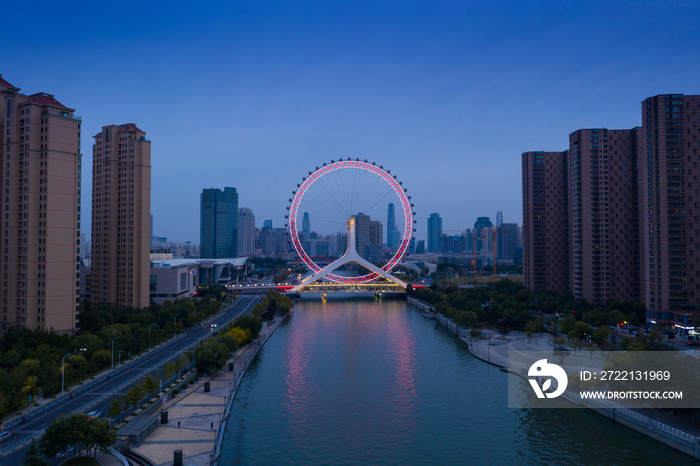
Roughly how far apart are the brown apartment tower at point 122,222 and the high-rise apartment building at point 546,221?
40.4m

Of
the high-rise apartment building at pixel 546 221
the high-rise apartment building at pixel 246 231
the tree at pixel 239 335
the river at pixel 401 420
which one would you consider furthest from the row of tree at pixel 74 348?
the high-rise apartment building at pixel 246 231

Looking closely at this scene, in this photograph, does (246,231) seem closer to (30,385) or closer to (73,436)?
(30,385)

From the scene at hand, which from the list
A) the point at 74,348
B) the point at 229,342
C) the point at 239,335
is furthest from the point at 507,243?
the point at 74,348

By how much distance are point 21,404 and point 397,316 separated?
35427 mm

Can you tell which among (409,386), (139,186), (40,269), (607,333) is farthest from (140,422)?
(139,186)

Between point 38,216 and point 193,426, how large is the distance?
1977cm

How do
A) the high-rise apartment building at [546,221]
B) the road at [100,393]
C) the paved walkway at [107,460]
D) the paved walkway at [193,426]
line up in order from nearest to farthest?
the paved walkway at [107,460] → the paved walkway at [193,426] → the road at [100,393] → the high-rise apartment building at [546,221]

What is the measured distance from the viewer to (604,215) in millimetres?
42938

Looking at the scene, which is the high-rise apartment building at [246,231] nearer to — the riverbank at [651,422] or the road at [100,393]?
the road at [100,393]

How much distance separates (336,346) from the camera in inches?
1325

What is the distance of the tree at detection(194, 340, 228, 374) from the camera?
24766mm

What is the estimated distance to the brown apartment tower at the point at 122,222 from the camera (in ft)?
137

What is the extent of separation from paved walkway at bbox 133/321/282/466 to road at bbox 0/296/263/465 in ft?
9.61

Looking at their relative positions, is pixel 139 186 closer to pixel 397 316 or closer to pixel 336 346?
pixel 336 346
